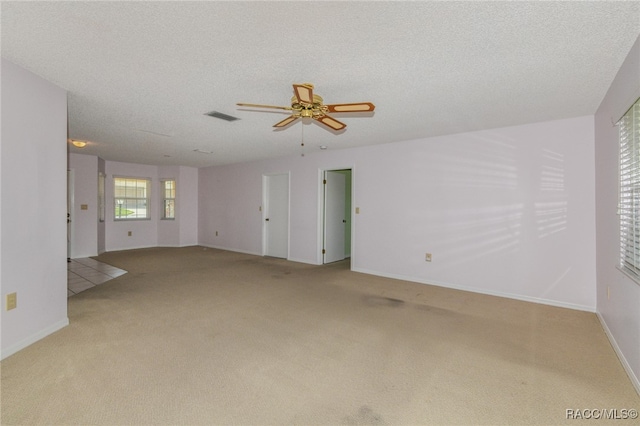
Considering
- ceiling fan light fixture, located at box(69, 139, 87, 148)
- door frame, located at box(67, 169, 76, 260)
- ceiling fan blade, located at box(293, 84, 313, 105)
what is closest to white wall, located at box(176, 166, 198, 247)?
door frame, located at box(67, 169, 76, 260)

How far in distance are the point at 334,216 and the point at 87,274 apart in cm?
474

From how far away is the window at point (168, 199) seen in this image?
28.3 feet

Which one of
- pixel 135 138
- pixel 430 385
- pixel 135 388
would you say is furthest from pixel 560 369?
pixel 135 138

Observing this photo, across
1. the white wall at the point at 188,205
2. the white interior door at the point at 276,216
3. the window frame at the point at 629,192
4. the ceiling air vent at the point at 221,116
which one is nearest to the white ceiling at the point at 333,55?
the ceiling air vent at the point at 221,116

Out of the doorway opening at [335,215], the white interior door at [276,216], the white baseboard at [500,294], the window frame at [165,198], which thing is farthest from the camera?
the window frame at [165,198]

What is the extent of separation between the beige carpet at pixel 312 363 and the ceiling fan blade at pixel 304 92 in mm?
2080

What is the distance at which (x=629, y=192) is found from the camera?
2.42 meters

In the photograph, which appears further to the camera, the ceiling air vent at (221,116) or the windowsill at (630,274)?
the ceiling air vent at (221,116)

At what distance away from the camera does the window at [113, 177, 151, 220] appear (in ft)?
26.2

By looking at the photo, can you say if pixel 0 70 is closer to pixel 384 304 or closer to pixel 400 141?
pixel 384 304

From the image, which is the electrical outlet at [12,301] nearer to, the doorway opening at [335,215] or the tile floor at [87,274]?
the tile floor at [87,274]

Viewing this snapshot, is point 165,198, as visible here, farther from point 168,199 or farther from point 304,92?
point 304,92

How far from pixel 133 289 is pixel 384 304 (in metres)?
3.60

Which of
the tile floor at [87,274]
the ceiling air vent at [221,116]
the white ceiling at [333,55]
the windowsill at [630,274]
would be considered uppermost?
the ceiling air vent at [221,116]
